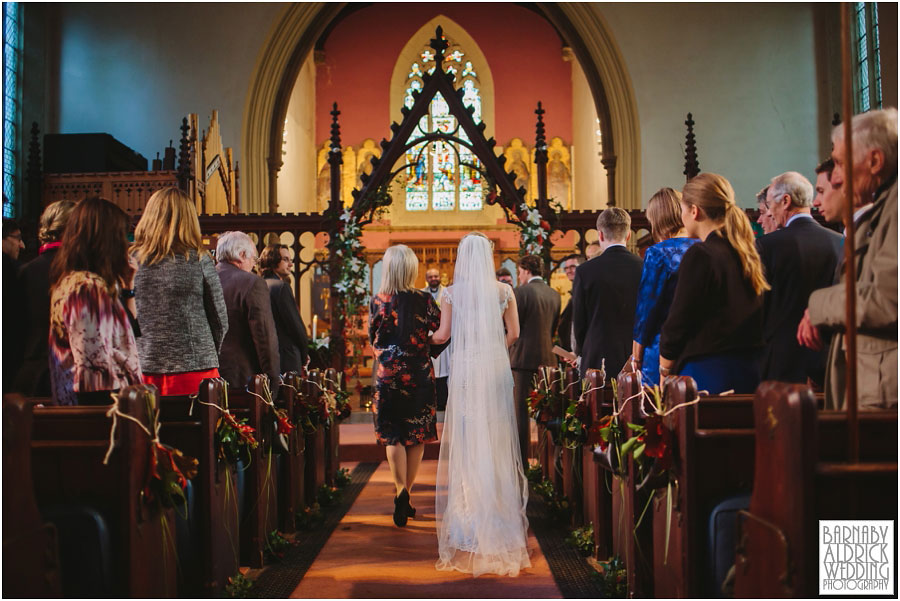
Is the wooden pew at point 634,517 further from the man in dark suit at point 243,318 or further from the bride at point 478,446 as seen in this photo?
the man in dark suit at point 243,318

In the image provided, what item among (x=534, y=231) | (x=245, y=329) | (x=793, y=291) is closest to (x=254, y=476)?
(x=245, y=329)

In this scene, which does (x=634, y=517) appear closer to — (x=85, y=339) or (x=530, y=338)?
(x=85, y=339)

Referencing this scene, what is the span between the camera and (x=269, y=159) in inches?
479

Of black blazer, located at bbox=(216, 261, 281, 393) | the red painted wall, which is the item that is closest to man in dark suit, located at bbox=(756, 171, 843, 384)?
black blazer, located at bbox=(216, 261, 281, 393)

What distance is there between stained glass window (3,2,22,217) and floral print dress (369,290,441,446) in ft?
26.6

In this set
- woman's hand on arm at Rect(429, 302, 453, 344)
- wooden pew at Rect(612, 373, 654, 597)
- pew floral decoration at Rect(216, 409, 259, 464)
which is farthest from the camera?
woman's hand on arm at Rect(429, 302, 453, 344)

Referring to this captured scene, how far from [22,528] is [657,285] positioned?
8.16 ft

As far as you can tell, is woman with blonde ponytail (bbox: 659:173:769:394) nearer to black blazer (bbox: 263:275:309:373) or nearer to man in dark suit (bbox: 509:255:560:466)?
black blazer (bbox: 263:275:309:373)

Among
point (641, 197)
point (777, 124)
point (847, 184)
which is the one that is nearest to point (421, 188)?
point (641, 197)

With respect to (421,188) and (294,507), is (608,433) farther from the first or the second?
(421,188)

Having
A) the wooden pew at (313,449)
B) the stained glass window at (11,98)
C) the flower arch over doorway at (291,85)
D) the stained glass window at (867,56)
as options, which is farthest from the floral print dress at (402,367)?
the stained glass window at (11,98)

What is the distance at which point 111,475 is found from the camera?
2.25m

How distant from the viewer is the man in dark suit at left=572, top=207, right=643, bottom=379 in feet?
13.9

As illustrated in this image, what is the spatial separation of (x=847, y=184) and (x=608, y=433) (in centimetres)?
145
